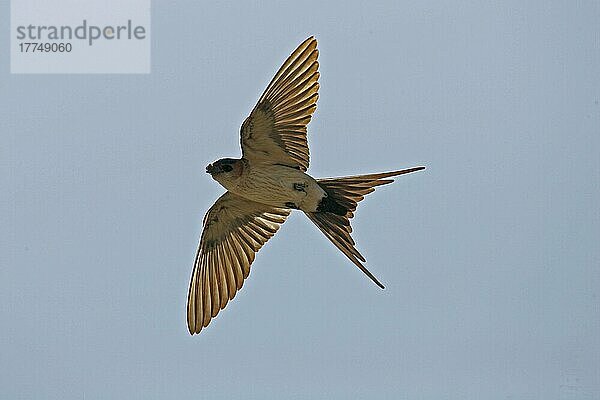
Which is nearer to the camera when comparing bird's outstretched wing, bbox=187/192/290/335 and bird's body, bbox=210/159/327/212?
bird's body, bbox=210/159/327/212

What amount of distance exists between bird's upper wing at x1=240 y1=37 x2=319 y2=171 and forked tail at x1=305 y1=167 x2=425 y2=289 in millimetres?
146

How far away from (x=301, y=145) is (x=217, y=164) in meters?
0.29

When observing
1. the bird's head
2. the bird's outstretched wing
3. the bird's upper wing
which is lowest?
the bird's outstretched wing

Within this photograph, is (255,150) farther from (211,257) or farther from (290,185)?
(211,257)

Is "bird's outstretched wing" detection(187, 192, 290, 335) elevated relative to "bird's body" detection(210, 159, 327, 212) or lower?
lower

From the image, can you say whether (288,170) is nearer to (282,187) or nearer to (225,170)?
(282,187)

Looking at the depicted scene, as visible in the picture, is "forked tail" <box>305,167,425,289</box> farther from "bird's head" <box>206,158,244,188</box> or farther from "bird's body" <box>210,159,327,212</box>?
"bird's head" <box>206,158,244,188</box>

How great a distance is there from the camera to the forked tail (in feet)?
10.5

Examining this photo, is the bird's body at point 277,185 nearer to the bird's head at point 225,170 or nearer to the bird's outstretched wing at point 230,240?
the bird's head at point 225,170

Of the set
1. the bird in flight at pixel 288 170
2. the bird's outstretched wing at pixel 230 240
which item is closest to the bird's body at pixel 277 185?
the bird in flight at pixel 288 170

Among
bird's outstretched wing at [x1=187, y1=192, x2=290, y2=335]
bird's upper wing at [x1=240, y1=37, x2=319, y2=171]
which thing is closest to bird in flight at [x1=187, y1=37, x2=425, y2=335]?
bird's upper wing at [x1=240, y1=37, x2=319, y2=171]

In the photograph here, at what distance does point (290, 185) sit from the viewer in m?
3.31

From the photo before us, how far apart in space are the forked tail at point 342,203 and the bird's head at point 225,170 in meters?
0.26

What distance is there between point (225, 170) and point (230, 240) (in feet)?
1.71
